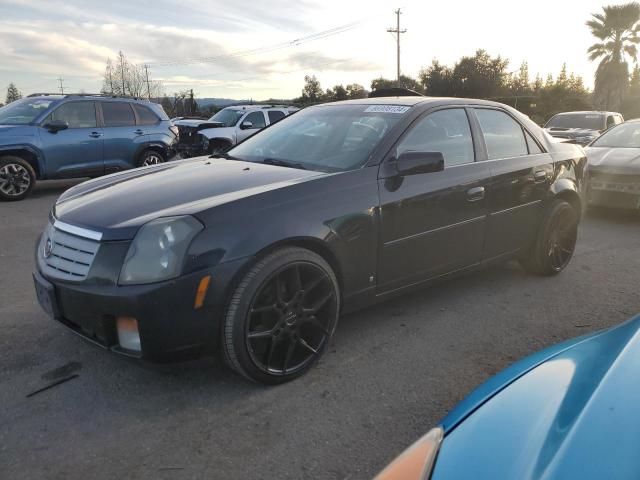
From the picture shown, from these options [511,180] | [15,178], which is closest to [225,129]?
[15,178]

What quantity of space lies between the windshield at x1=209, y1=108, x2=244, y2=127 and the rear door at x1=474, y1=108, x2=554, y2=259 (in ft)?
34.8

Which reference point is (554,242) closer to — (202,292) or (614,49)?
(202,292)

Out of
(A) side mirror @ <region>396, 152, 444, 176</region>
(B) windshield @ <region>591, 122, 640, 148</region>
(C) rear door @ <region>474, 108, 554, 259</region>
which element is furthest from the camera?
(B) windshield @ <region>591, 122, 640, 148</region>

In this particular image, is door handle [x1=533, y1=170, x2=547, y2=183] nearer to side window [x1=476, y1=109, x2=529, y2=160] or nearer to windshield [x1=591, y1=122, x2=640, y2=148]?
side window [x1=476, y1=109, x2=529, y2=160]

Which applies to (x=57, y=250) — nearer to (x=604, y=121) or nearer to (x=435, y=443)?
(x=435, y=443)

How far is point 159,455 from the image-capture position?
2.32 meters

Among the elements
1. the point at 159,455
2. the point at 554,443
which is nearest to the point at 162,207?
the point at 159,455

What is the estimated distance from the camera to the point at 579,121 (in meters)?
13.8

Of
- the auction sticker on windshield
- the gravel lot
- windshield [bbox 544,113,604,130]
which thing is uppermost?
the auction sticker on windshield

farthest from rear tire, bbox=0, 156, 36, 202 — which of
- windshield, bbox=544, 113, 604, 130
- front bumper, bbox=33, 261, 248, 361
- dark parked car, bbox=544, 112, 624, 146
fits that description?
windshield, bbox=544, 113, 604, 130

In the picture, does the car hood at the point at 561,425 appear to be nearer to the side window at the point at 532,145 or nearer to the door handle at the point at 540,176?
the door handle at the point at 540,176

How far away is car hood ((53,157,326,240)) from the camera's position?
2658 mm

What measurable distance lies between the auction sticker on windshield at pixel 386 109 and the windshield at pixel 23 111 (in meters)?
7.29

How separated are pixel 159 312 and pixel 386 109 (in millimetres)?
2154
